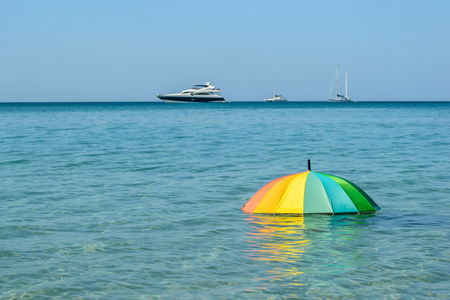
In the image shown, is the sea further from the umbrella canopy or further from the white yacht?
the white yacht

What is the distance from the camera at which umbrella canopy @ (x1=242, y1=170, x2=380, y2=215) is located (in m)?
9.12

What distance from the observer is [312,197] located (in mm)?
9195

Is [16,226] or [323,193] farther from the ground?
[323,193]

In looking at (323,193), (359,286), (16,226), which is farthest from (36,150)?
(359,286)

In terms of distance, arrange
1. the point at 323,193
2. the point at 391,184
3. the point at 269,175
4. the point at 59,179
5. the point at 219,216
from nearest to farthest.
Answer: the point at 323,193, the point at 219,216, the point at 391,184, the point at 59,179, the point at 269,175

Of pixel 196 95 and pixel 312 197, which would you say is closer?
pixel 312 197

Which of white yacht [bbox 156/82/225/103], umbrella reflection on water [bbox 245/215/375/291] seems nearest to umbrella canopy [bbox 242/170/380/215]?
umbrella reflection on water [bbox 245/215/375/291]

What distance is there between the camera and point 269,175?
16.4 m

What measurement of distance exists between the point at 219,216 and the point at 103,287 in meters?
4.17

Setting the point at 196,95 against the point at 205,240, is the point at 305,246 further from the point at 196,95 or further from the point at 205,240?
the point at 196,95

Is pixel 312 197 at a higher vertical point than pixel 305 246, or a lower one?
higher

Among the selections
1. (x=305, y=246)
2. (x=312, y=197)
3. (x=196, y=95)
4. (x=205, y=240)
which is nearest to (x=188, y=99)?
(x=196, y=95)

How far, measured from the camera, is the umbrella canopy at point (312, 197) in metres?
9.12

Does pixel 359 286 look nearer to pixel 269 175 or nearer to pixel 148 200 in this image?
pixel 148 200
